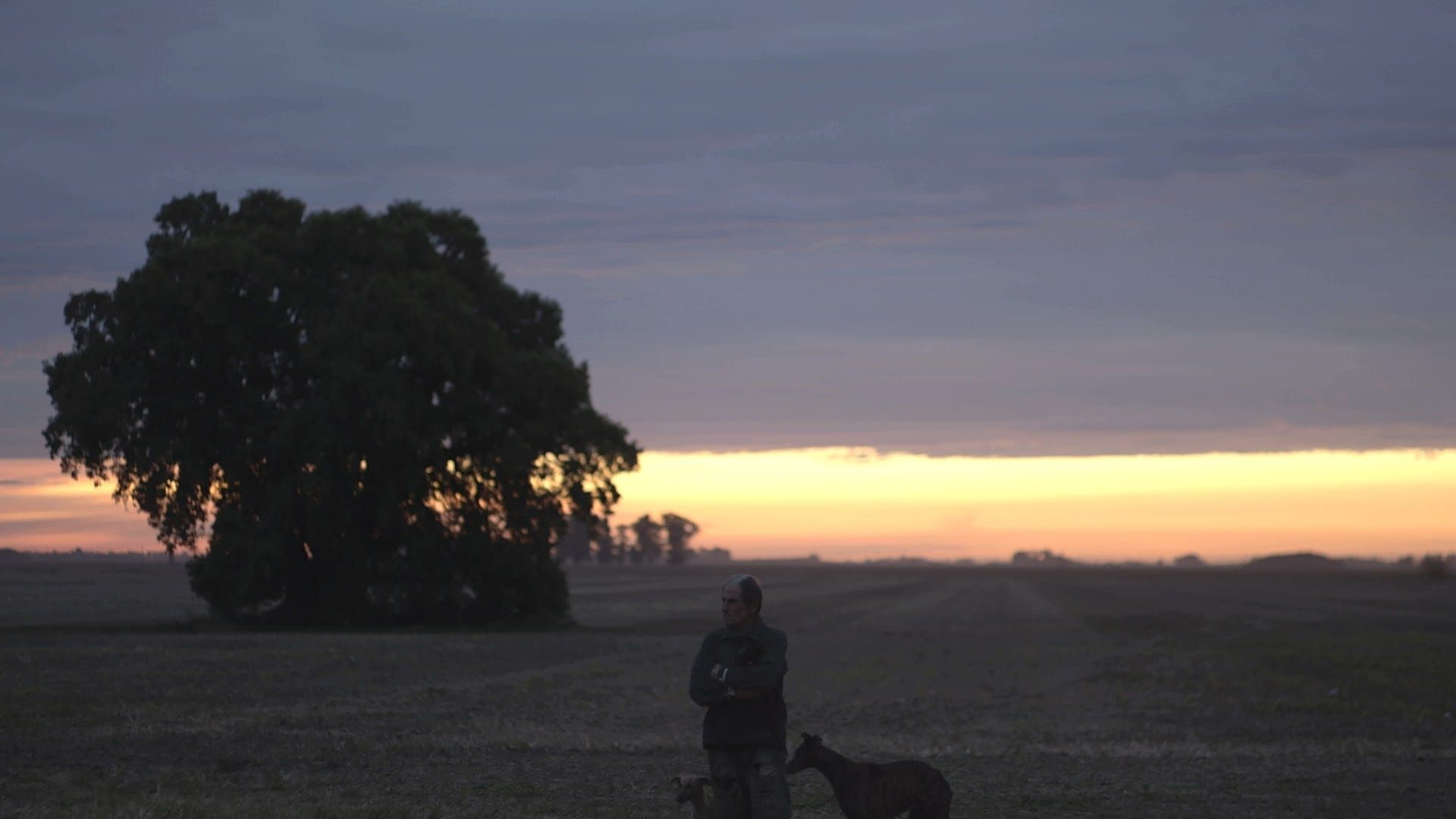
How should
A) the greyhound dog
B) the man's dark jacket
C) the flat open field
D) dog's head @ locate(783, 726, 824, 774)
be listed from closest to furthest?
the man's dark jacket → dog's head @ locate(783, 726, 824, 774) → the greyhound dog → the flat open field

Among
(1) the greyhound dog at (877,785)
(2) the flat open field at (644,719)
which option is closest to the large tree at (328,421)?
(2) the flat open field at (644,719)

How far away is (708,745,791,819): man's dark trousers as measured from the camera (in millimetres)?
9031

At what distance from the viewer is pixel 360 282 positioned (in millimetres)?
44594

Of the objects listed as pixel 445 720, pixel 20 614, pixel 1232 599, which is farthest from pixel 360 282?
pixel 1232 599

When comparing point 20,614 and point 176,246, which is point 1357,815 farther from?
point 20,614

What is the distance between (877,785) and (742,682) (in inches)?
58.9

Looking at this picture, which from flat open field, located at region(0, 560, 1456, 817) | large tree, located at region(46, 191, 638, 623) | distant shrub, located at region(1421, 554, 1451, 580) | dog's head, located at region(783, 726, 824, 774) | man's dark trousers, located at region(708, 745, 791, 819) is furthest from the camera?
distant shrub, located at region(1421, 554, 1451, 580)

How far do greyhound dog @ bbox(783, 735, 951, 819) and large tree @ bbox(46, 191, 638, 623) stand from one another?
33729 millimetres

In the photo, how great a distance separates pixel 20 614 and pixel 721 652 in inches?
2059

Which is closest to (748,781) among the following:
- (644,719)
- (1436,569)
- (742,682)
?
(742,682)

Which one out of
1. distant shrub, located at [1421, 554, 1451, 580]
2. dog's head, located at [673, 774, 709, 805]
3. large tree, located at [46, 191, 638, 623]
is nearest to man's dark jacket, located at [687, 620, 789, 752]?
dog's head, located at [673, 774, 709, 805]

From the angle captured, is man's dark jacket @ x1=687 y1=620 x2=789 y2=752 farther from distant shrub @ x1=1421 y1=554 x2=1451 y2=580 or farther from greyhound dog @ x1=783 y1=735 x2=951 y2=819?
distant shrub @ x1=1421 y1=554 x2=1451 y2=580

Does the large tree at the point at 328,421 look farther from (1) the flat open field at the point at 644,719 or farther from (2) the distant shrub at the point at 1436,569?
(2) the distant shrub at the point at 1436,569

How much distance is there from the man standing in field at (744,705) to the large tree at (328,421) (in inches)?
1348
